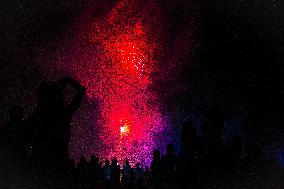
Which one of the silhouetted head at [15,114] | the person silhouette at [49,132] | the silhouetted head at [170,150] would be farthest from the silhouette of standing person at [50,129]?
the silhouetted head at [170,150]

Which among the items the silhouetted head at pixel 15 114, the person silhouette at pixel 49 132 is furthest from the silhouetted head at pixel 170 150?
the silhouetted head at pixel 15 114

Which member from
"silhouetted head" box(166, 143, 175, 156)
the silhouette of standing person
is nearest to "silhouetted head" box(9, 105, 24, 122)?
the silhouette of standing person

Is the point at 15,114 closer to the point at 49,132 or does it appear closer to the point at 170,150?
the point at 49,132

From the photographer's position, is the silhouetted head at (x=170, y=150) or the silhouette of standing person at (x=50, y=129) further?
the silhouetted head at (x=170, y=150)

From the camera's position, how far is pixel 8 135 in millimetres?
3895

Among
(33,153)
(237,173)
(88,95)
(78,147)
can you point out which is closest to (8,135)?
(33,153)

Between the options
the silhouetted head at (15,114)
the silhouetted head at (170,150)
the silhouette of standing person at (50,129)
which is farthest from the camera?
the silhouetted head at (170,150)

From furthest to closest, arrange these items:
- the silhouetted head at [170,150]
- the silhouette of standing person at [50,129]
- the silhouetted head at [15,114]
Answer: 1. the silhouetted head at [170,150]
2. the silhouetted head at [15,114]
3. the silhouette of standing person at [50,129]

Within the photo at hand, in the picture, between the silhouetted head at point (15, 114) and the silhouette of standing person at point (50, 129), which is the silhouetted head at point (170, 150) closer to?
the silhouette of standing person at point (50, 129)

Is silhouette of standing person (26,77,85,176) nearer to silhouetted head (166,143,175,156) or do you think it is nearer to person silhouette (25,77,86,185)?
Result: person silhouette (25,77,86,185)

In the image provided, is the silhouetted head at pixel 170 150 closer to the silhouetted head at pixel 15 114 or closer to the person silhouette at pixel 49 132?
the person silhouette at pixel 49 132

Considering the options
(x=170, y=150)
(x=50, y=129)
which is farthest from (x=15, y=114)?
(x=170, y=150)

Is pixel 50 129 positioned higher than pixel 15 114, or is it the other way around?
pixel 15 114

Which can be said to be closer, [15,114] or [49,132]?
[49,132]
